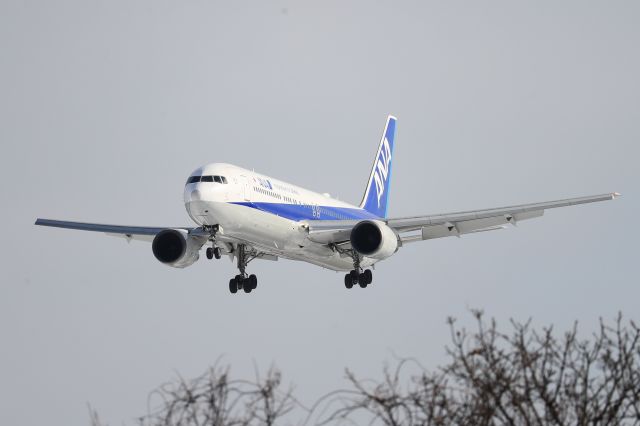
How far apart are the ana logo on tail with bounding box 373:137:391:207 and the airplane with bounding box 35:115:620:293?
579 inches

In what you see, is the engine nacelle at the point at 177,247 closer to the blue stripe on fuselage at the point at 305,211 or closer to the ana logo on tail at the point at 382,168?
the blue stripe on fuselage at the point at 305,211

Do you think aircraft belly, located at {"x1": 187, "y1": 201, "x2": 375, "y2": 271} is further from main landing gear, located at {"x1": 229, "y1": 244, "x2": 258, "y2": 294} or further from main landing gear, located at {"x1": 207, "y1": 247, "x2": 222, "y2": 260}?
main landing gear, located at {"x1": 229, "y1": 244, "x2": 258, "y2": 294}

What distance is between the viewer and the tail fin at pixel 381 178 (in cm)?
Result: 7012

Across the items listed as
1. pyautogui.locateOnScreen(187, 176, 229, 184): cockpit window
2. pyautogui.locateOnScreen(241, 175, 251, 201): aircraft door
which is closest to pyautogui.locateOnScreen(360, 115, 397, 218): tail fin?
pyautogui.locateOnScreen(241, 175, 251, 201): aircraft door

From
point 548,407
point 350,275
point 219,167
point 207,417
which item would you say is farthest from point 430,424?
point 350,275

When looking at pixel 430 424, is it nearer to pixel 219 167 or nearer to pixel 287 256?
pixel 219 167

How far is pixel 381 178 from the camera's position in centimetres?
7369

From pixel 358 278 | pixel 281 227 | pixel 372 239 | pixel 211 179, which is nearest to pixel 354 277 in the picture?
pixel 358 278

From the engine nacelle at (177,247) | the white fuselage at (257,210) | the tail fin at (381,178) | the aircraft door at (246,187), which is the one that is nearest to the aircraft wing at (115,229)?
the engine nacelle at (177,247)

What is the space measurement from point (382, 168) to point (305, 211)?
2534 cm

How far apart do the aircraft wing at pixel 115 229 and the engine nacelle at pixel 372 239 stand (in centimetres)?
→ 1008

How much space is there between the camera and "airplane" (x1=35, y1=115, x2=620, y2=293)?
45.2 metres

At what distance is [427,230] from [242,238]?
10472mm

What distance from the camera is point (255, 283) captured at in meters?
53.1
